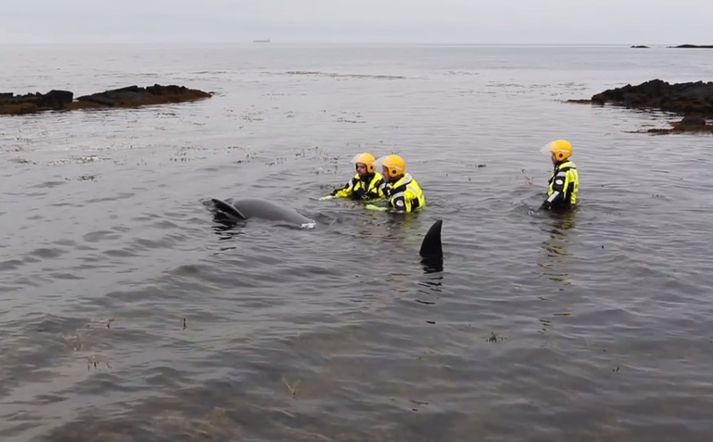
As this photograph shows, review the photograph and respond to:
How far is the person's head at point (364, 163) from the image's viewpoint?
17766 mm

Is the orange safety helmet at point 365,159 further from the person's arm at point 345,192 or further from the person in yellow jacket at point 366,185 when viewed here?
the person's arm at point 345,192

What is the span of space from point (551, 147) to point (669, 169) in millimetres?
8997

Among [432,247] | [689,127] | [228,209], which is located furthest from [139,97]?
[432,247]

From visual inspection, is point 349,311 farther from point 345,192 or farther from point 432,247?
point 345,192

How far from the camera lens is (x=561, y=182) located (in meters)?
16.9

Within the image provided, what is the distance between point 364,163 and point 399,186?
5.34 ft

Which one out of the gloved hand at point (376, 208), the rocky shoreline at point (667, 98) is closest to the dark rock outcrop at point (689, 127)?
the rocky shoreline at point (667, 98)

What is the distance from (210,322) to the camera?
33.7 ft

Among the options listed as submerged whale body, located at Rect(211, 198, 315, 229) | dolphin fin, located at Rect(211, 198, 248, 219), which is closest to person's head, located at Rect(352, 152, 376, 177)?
submerged whale body, located at Rect(211, 198, 315, 229)

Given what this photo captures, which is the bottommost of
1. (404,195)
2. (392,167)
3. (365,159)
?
(404,195)

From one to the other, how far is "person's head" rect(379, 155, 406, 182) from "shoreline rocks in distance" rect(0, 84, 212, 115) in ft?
116

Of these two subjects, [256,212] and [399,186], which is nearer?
[256,212]

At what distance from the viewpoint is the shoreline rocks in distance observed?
149 ft

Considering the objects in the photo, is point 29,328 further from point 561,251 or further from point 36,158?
point 36,158
